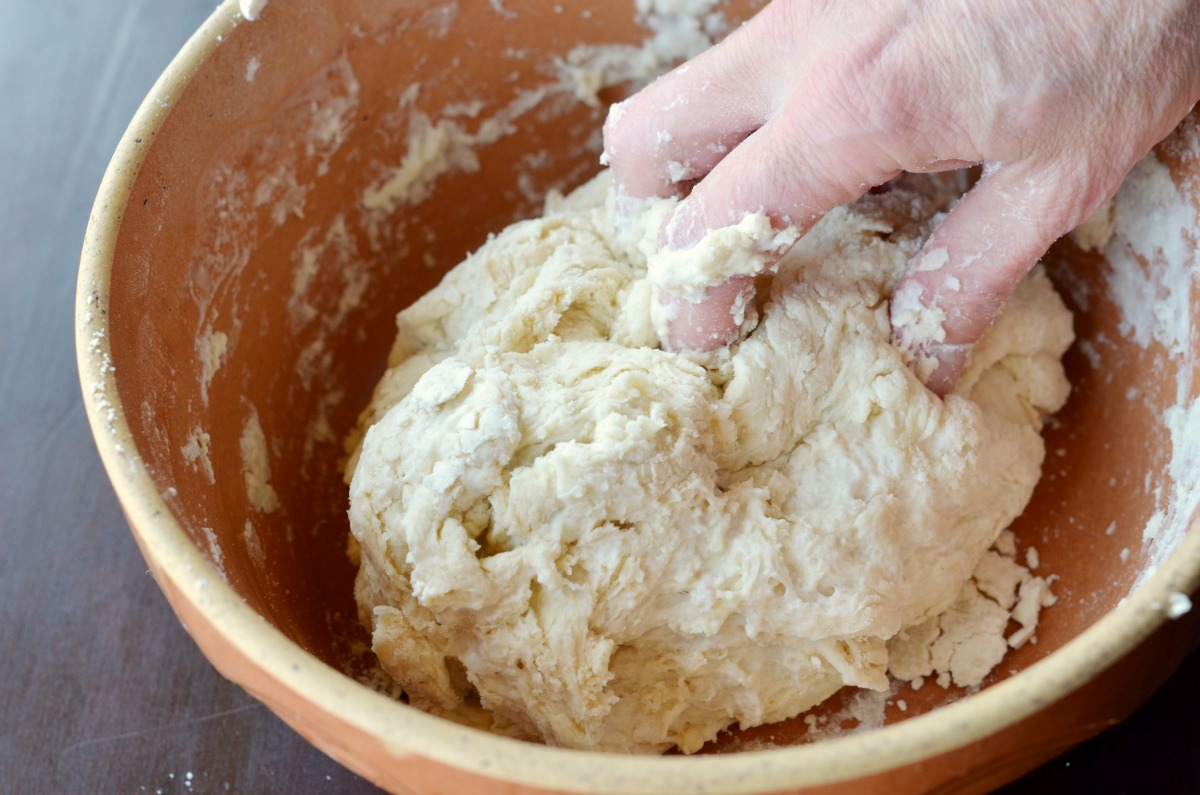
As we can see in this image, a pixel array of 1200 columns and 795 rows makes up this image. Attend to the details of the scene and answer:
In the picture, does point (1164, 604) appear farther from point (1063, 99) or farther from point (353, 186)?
point (353, 186)

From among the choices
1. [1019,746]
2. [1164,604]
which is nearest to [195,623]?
[1019,746]

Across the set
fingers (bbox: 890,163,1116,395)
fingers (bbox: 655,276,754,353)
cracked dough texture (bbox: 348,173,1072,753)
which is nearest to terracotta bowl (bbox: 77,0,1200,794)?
cracked dough texture (bbox: 348,173,1072,753)

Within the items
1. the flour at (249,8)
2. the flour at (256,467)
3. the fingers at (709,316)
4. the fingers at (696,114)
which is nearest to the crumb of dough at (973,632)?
the fingers at (709,316)

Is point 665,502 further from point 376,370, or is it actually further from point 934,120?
point 376,370

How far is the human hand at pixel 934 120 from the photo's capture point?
87cm

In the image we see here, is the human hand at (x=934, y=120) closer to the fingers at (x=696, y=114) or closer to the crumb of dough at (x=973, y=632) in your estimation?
the fingers at (x=696, y=114)

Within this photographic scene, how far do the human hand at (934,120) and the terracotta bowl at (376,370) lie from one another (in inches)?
9.9

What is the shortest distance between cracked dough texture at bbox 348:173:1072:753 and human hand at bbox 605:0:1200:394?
8 cm

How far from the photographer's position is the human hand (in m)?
0.87

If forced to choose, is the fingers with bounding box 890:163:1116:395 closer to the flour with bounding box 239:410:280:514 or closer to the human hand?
the human hand

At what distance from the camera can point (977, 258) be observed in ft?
3.42

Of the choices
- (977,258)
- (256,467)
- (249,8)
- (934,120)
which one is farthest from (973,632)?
(249,8)

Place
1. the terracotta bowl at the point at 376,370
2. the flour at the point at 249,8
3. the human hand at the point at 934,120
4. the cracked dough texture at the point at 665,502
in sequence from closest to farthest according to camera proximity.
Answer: the terracotta bowl at the point at 376,370
the human hand at the point at 934,120
the cracked dough texture at the point at 665,502
the flour at the point at 249,8

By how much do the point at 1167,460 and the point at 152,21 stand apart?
1612 mm
